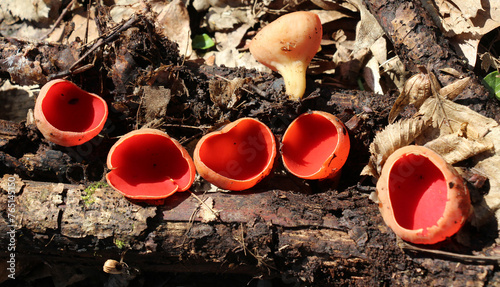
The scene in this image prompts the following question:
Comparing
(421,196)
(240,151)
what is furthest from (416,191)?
(240,151)

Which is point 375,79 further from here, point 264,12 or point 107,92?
point 107,92

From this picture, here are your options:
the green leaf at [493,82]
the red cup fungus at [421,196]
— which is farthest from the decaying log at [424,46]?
the red cup fungus at [421,196]

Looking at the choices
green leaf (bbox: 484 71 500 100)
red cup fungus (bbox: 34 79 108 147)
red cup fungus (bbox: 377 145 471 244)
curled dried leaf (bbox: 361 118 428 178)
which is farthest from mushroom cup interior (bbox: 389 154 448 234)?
red cup fungus (bbox: 34 79 108 147)

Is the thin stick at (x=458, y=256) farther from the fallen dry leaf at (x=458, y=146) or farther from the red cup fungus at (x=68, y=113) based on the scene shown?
the red cup fungus at (x=68, y=113)

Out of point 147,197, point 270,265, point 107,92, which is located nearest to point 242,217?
point 270,265

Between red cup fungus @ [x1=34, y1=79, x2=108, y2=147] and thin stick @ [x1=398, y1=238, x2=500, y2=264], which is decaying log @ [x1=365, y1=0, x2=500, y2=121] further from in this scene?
red cup fungus @ [x1=34, y1=79, x2=108, y2=147]

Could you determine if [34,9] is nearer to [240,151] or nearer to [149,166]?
[149,166]
